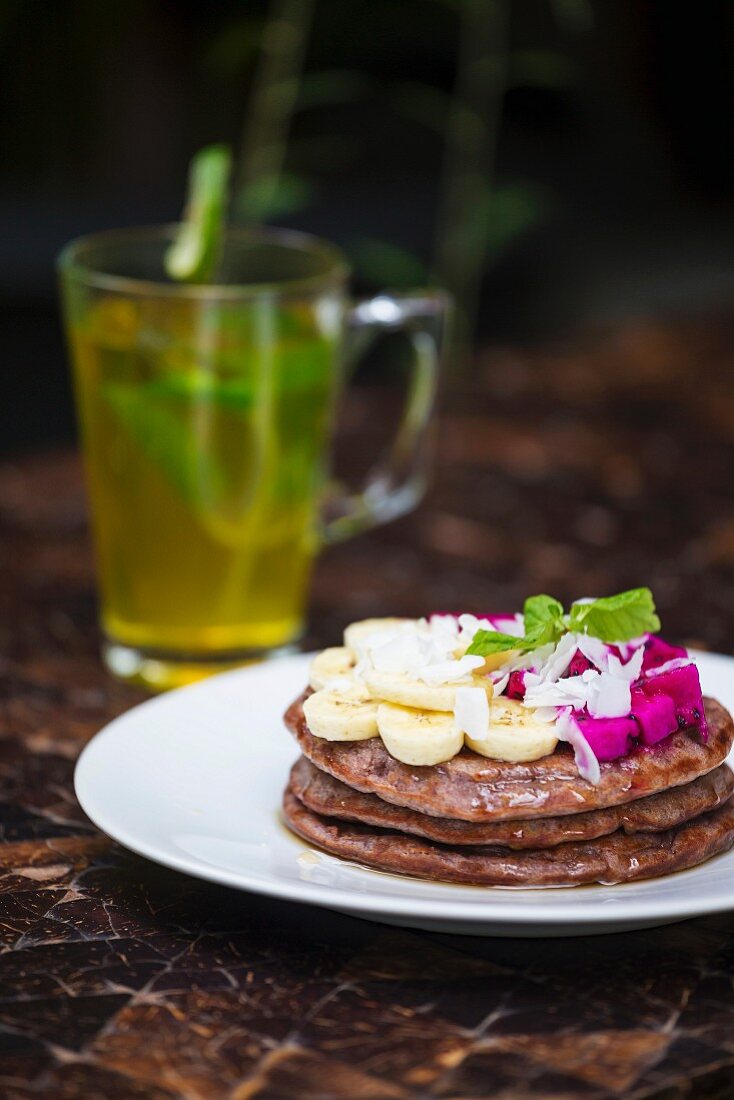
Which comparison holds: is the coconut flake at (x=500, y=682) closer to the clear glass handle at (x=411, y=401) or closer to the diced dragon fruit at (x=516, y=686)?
the diced dragon fruit at (x=516, y=686)

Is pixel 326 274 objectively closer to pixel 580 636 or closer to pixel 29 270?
pixel 580 636

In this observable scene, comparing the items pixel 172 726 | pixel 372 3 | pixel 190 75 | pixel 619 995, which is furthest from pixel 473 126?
pixel 619 995

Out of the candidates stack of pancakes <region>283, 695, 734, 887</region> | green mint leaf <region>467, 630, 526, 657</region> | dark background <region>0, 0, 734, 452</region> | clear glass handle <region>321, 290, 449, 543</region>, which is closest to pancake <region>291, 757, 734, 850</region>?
stack of pancakes <region>283, 695, 734, 887</region>

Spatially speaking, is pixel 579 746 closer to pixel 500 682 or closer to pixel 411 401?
pixel 500 682

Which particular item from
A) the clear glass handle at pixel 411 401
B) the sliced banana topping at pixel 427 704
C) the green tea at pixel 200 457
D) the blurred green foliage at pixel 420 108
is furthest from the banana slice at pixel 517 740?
the blurred green foliage at pixel 420 108

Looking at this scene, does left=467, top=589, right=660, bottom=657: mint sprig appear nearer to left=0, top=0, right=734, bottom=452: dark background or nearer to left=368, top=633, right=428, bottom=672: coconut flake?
left=368, top=633, right=428, bottom=672: coconut flake

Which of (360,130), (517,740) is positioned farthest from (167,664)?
(360,130)
